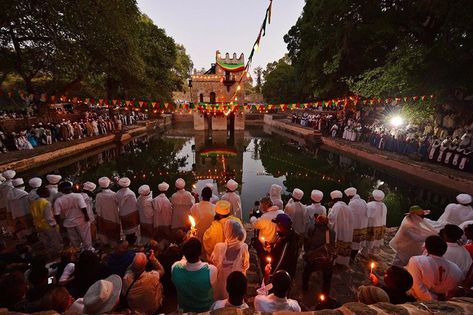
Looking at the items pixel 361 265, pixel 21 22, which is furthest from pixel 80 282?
pixel 21 22

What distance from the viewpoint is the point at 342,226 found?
503 cm

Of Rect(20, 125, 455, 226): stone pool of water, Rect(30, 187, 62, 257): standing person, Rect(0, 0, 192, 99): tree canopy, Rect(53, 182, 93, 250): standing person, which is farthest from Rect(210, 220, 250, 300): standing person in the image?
Rect(0, 0, 192, 99): tree canopy

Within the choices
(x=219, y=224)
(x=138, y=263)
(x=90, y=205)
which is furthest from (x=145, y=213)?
(x=138, y=263)

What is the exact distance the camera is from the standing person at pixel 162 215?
5.49m

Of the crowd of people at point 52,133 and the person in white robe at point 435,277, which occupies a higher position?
the person in white robe at point 435,277

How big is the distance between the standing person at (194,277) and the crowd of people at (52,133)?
53.1 ft

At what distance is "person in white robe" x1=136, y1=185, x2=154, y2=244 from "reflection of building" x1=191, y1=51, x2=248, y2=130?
95.3ft

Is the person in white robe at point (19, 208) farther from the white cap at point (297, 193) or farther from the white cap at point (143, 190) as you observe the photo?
the white cap at point (297, 193)

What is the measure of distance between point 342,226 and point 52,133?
62.3 feet

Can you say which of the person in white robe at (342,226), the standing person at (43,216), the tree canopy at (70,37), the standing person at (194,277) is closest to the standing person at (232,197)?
the person in white robe at (342,226)

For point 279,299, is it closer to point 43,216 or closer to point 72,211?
point 72,211

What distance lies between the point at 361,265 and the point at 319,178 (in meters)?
8.65

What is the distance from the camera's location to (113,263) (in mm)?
3135

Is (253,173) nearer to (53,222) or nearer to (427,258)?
(53,222)
